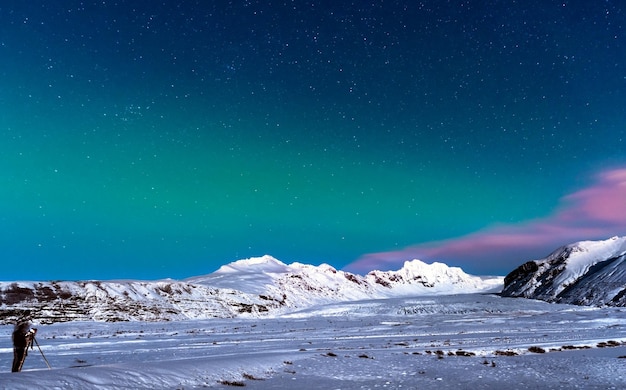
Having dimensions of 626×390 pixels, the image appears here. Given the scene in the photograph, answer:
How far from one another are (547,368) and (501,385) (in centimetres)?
657

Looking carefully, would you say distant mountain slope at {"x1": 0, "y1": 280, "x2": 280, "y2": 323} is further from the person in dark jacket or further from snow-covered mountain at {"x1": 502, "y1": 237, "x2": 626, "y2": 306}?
snow-covered mountain at {"x1": 502, "y1": 237, "x2": 626, "y2": 306}

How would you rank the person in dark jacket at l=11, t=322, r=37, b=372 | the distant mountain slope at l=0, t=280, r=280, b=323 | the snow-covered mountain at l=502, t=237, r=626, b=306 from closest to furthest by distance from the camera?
1. the person in dark jacket at l=11, t=322, r=37, b=372
2. the distant mountain slope at l=0, t=280, r=280, b=323
3. the snow-covered mountain at l=502, t=237, r=626, b=306

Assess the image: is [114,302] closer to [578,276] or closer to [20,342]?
[20,342]

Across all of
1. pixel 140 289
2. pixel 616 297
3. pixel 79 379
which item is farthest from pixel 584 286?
pixel 79 379

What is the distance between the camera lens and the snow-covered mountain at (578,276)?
10894cm

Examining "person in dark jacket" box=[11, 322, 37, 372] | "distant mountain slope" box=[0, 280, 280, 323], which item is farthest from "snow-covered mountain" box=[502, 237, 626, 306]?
"person in dark jacket" box=[11, 322, 37, 372]

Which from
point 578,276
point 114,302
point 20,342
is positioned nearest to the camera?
point 20,342

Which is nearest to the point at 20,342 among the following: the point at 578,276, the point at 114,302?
the point at 114,302

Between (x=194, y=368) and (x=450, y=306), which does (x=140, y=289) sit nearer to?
(x=450, y=306)

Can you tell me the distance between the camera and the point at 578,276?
443ft

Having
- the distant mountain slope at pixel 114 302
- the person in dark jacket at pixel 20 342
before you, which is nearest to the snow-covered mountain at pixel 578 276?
the distant mountain slope at pixel 114 302

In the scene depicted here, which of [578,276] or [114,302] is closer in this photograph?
[114,302]

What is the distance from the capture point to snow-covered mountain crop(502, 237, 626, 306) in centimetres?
10894

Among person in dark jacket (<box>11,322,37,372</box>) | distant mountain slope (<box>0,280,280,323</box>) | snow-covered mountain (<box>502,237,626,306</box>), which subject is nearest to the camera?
person in dark jacket (<box>11,322,37,372</box>)
